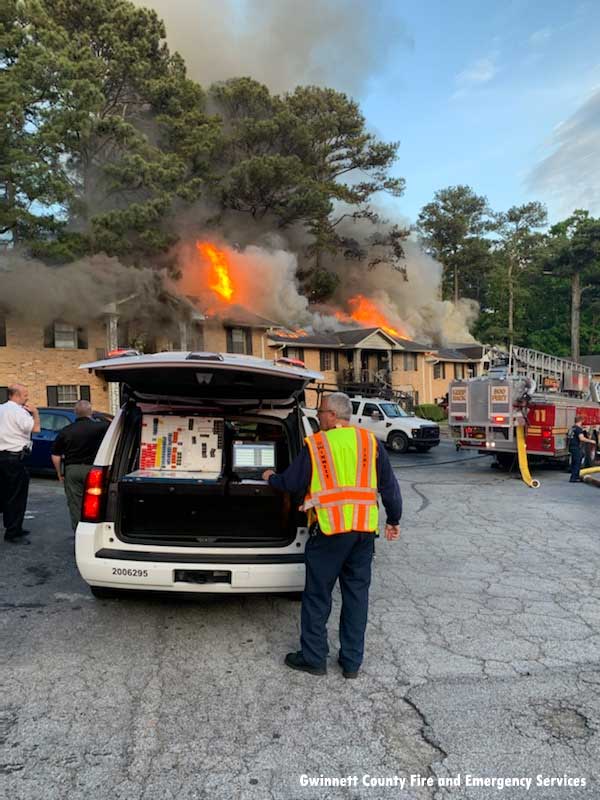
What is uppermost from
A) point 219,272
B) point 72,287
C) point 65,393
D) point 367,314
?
point 367,314

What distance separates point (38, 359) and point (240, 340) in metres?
8.79

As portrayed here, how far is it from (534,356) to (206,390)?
15.7m

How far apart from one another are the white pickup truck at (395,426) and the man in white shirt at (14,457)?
10967mm

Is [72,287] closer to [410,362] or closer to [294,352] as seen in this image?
[294,352]

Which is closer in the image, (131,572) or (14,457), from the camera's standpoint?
(131,572)

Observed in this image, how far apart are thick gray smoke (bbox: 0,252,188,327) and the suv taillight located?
1652cm

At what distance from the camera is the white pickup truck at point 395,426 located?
16297 mm

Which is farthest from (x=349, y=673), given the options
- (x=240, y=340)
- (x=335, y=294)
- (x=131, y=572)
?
(x=335, y=294)

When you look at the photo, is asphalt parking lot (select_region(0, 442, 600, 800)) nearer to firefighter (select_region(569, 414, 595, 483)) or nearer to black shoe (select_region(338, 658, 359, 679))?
black shoe (select_region(338, 658, 359, 679))

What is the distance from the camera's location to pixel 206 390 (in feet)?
14.1

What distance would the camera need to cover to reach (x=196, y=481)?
3.98 meters

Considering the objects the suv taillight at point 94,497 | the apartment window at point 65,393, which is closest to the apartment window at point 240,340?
the apartment window at point 65,393

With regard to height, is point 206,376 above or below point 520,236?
below

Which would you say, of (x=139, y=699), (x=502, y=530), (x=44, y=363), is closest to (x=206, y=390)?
(x=139, y=699)
